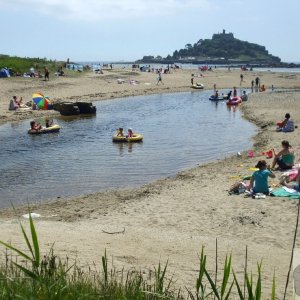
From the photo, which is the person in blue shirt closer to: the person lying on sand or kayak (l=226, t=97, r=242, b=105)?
the person lying on sand

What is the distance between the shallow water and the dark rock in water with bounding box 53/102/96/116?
1050mm

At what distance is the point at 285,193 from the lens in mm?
12680

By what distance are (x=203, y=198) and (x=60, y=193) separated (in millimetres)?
4639

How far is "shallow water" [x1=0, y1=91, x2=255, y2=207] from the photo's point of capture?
53.6 ft

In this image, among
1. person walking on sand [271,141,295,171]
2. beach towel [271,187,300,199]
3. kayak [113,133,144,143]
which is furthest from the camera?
kayak [113,133,144,143]

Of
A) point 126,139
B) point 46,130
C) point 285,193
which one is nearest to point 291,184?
point 285,193

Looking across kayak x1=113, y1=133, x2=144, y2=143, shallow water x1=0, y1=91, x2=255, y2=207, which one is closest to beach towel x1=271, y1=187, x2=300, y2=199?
shallow water x1=0, y1=91, x2=255, y2=207

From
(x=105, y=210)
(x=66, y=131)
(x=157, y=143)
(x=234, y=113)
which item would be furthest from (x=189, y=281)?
(x=234, y=113)

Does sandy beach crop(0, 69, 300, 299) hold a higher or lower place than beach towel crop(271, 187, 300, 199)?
lower

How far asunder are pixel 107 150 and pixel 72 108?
1302 cm

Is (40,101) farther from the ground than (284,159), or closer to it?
farther from the ground

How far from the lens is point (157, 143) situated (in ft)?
78.6

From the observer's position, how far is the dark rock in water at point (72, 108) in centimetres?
3422

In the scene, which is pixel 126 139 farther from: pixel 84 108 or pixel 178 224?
pixel 178 224
